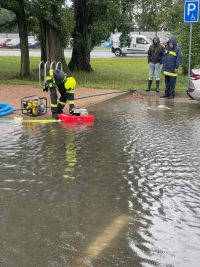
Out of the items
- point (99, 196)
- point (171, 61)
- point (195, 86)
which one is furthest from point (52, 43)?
point (99, 196)

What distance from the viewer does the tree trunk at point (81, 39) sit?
23875mm

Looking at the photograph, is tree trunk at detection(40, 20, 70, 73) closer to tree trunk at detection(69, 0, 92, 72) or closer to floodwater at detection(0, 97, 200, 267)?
tree trunk at detection(69, 0, 92, 72)

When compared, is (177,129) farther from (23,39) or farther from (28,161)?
(23,39)

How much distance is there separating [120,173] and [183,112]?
6363 millimetres

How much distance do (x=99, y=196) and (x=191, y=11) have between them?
1100cm

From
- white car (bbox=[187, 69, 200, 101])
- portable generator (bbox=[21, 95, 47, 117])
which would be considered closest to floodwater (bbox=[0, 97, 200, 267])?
portable generator (bbox=[21, 95, 47, 117])

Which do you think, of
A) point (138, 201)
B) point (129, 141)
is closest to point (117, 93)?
point (129, 141)

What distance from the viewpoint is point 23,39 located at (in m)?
21.2

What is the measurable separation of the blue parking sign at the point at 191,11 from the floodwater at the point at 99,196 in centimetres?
616

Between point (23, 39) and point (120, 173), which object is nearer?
point (120, 173)

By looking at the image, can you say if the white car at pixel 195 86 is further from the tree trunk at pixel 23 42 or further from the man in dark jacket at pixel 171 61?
the tree trunk at pixel 23 42

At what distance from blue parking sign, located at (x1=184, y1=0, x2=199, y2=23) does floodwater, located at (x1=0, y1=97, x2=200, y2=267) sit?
243 inches

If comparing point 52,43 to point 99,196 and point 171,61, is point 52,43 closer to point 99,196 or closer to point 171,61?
point 171,61

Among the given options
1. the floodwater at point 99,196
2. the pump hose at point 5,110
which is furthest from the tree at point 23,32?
the floodwater at point 99,196
